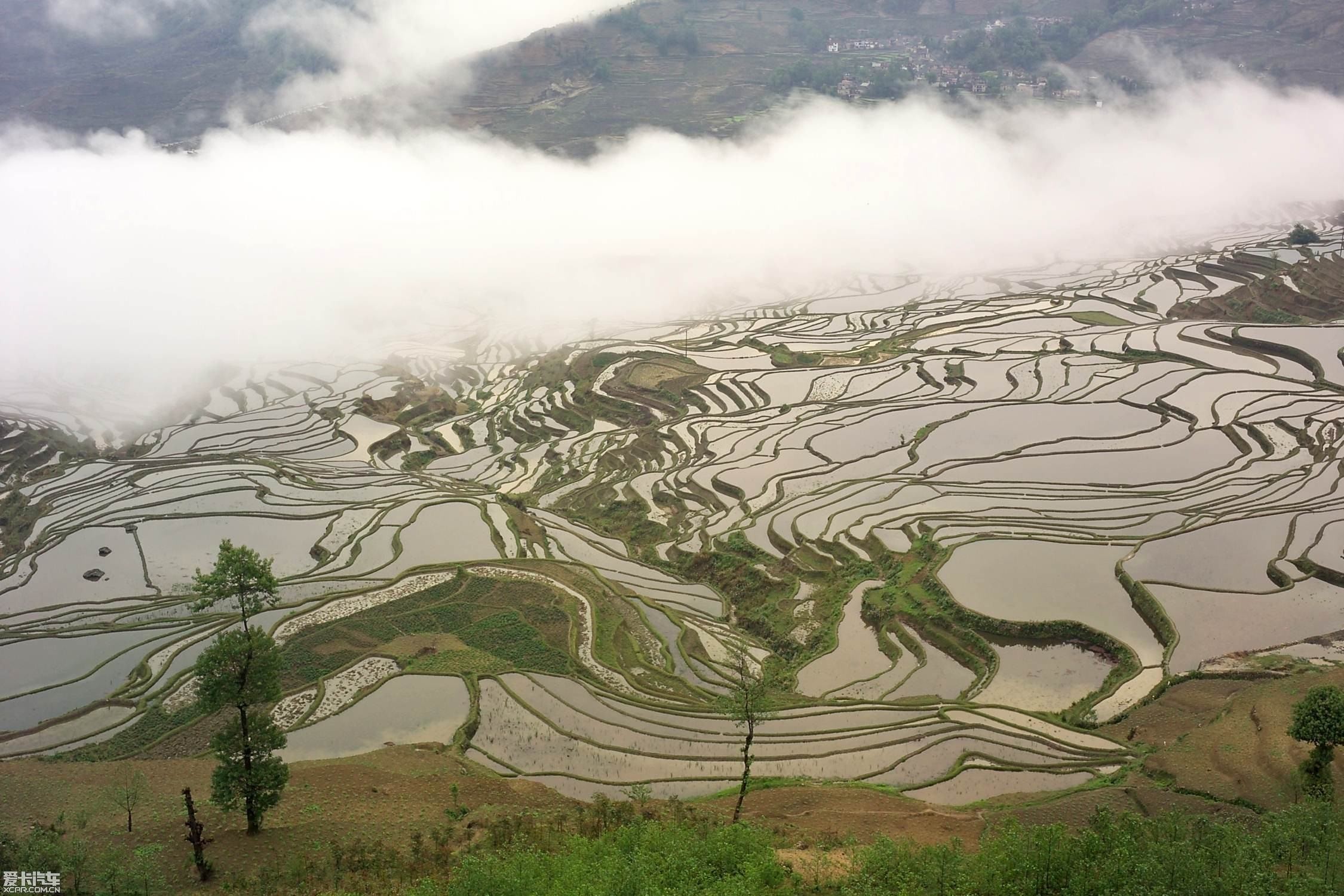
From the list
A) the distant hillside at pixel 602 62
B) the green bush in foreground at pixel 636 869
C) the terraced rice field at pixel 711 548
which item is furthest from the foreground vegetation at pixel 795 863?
the distant hillside at pixel 602 62

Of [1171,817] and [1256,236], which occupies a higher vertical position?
[1256,236]

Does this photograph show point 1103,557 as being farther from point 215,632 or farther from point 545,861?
point 215,632

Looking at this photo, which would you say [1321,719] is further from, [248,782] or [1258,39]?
[1258,39]

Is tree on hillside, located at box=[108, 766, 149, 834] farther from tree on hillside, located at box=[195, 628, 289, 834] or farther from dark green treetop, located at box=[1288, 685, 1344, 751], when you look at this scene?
dark green treetop, located at box=[1288, 685, 1344, 751]

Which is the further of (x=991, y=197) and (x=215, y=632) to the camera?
(x=991, y=197)

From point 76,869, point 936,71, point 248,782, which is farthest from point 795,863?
point 936,71

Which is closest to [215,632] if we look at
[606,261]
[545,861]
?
[545,861]
